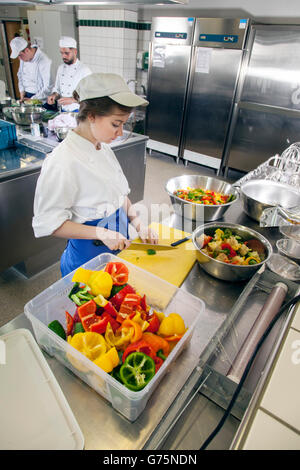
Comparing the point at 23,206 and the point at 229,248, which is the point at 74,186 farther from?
the point at 23,206

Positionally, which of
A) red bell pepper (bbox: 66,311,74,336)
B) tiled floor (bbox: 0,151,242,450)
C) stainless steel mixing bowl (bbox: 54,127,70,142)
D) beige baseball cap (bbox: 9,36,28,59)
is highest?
beige baseball cap (bbox: 9,36,28,59)

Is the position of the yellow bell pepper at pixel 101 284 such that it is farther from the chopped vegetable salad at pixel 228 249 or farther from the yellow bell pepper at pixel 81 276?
the chopped vegetable salad at pixel 228 249

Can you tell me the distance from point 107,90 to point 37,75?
13.3 feet

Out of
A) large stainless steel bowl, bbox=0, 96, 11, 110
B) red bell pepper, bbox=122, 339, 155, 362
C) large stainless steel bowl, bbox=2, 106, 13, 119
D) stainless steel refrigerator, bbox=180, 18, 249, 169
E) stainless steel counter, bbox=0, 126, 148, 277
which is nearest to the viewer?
red bell pepper, bbox=122, 339, 155, 362

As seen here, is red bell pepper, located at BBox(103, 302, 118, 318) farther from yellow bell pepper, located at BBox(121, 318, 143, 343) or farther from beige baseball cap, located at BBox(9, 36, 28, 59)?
beige baseball cap, located at BBox(9, 36, 28, 59)

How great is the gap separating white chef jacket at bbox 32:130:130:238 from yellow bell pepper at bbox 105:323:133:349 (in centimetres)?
59

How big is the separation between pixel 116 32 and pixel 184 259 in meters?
5.38

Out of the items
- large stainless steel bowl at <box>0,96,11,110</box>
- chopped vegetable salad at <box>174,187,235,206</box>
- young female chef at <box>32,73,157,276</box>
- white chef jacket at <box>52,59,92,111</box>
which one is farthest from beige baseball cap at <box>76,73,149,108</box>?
white chef jacket at <box>52,59,92,111</box>

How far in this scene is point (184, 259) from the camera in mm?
1259

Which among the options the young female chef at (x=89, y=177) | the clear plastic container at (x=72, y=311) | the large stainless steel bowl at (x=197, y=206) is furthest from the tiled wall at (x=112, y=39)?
the clear plastic container at (x=72, y=311)

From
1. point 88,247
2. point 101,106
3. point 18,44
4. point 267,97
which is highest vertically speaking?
point 18,44

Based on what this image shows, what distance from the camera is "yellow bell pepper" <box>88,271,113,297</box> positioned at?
858 mm

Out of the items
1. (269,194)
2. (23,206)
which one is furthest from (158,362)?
(23,206)

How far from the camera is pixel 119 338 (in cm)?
75
